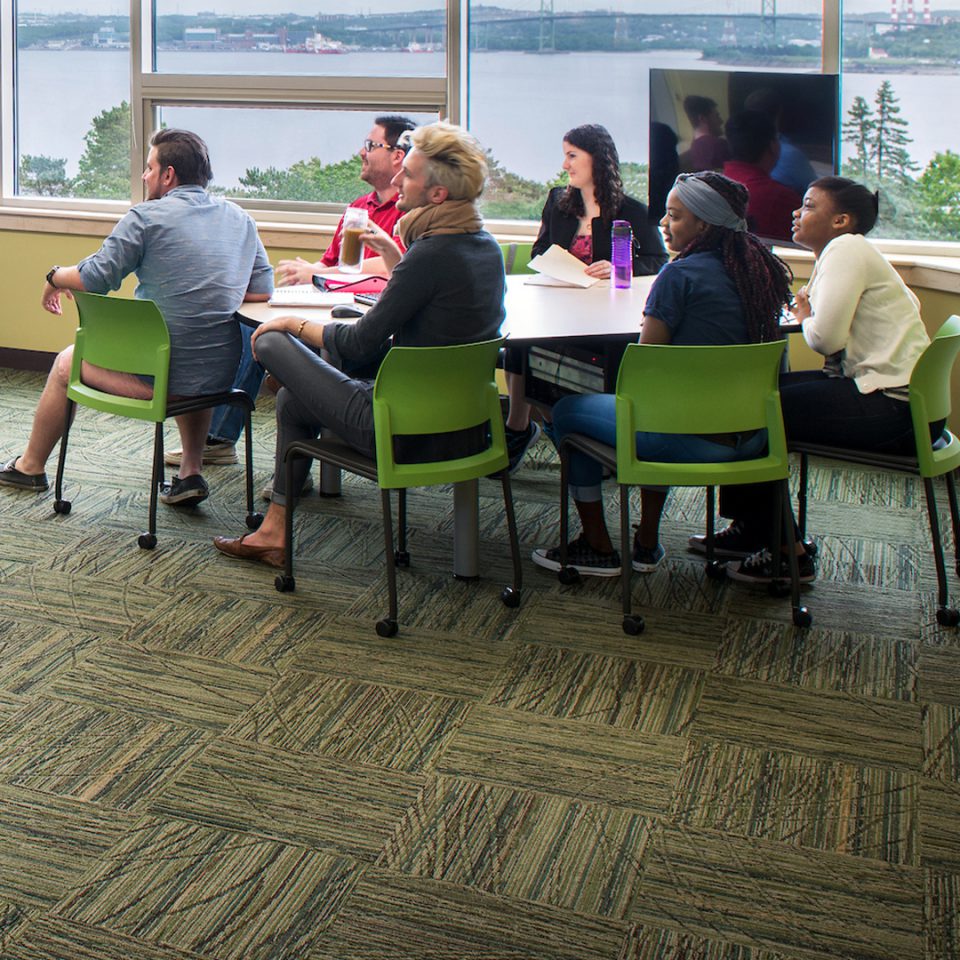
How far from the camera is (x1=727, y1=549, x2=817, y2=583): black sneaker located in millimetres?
3541

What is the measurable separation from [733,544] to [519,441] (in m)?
0.99

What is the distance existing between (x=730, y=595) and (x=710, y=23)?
9.47ft

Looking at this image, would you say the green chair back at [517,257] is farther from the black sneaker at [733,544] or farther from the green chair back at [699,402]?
the green chair back at [699,402]

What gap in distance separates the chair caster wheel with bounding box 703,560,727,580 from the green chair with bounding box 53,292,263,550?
61.1 inches

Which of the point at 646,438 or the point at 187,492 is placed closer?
the point at 646,438

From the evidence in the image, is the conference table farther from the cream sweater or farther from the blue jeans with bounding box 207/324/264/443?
the cream sweater

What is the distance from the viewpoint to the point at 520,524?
4.07m

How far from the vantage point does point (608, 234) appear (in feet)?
14.9

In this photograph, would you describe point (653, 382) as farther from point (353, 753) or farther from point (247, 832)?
point (247, 832)

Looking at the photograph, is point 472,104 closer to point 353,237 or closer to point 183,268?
point 353,237

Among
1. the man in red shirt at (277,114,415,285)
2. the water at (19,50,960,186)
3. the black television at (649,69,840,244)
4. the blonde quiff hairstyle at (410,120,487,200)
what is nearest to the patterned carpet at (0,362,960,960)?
the blonde quiff hairstyle at (410,120,487,200)

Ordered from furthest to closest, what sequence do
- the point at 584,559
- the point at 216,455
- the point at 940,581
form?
1. the point at 216,455
2. the point at 584,559
3. the point at 940,581

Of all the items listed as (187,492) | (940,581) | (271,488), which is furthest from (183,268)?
(940,581)

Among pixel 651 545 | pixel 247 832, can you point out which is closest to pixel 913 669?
pixel 651 545
